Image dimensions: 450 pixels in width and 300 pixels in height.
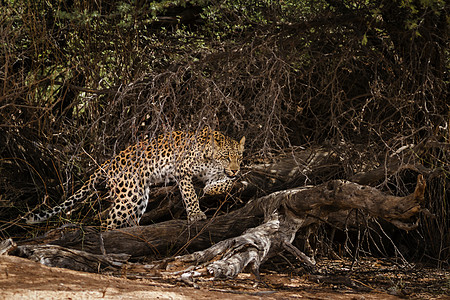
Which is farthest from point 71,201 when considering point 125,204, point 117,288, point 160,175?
point 117,288

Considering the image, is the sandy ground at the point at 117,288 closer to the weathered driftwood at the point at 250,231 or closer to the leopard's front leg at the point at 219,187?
the weathered driftwood at the point at 250,231

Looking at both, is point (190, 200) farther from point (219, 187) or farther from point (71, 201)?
point (71, 201)

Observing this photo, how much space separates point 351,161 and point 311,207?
0.94 m

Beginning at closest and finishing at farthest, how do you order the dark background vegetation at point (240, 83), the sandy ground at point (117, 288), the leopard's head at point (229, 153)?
1. the sandy ground at point (117, 288)
2. the dark background vegetation at point (240, 83)
3. the leopard's head at point (229, 153)

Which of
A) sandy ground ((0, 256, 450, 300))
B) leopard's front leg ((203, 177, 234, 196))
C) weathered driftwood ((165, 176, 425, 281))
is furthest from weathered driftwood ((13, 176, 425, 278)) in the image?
leopard's front leg ((203, 177, 234, 196))

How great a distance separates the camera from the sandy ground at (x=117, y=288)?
308 centimetres

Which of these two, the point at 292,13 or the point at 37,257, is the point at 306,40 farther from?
the point at 37,257

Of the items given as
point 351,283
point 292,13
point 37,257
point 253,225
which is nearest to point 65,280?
point 37,257

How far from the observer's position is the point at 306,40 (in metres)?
5.50

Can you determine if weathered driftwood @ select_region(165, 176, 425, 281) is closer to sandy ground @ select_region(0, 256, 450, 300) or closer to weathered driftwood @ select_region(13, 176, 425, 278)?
weathered driftwood @ select_region(13, 176, 425, 278)

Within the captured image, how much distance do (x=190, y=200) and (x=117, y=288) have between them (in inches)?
109

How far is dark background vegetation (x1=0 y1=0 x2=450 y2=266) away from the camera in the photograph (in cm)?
523

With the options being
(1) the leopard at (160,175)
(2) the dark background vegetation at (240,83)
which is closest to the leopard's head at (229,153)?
(1) the leopard at (160,175)

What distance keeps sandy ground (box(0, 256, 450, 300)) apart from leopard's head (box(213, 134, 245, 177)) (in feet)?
7.03
